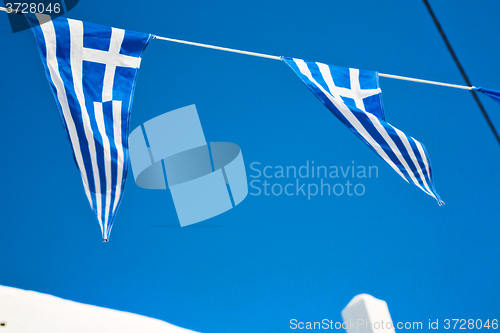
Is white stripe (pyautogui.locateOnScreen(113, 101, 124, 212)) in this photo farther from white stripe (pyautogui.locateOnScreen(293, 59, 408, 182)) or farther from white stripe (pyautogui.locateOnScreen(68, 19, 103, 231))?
white stripe (pyautogui.locateOnScreen(293, 59, 408, 182))

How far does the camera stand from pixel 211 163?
948 centimetres

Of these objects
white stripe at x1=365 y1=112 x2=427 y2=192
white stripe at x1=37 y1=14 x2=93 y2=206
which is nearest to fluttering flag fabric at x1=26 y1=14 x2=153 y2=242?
white stripe at x1=37 y1=14 x2=93 y2=206

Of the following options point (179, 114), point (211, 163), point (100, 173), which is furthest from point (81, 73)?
point (211, 163)

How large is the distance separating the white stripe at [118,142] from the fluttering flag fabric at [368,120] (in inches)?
74.7

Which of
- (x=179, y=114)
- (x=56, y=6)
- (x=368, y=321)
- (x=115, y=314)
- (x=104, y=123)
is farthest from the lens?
(x=179, y=114)

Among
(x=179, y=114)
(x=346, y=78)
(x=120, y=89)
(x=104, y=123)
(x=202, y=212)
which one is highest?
(x=179, y=114)

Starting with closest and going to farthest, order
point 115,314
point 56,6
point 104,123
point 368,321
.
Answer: point 368,321, point 104,123, point 115,314, point 56,6

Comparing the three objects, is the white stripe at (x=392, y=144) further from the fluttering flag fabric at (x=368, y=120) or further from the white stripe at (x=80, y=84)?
the white stripe at (x=80, y=84)

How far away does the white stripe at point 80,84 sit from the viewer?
11.9ft

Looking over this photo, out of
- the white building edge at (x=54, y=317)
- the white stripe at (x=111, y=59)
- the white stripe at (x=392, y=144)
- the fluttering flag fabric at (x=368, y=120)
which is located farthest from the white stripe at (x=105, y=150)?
the white stripe at (x=392, y=144)

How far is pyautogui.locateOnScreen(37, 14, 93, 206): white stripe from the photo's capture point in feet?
11.9

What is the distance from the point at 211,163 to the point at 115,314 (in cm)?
505

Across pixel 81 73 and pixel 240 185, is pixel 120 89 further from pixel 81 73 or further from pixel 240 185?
pixel 240 185

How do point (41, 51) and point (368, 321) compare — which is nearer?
point (368, 321)
